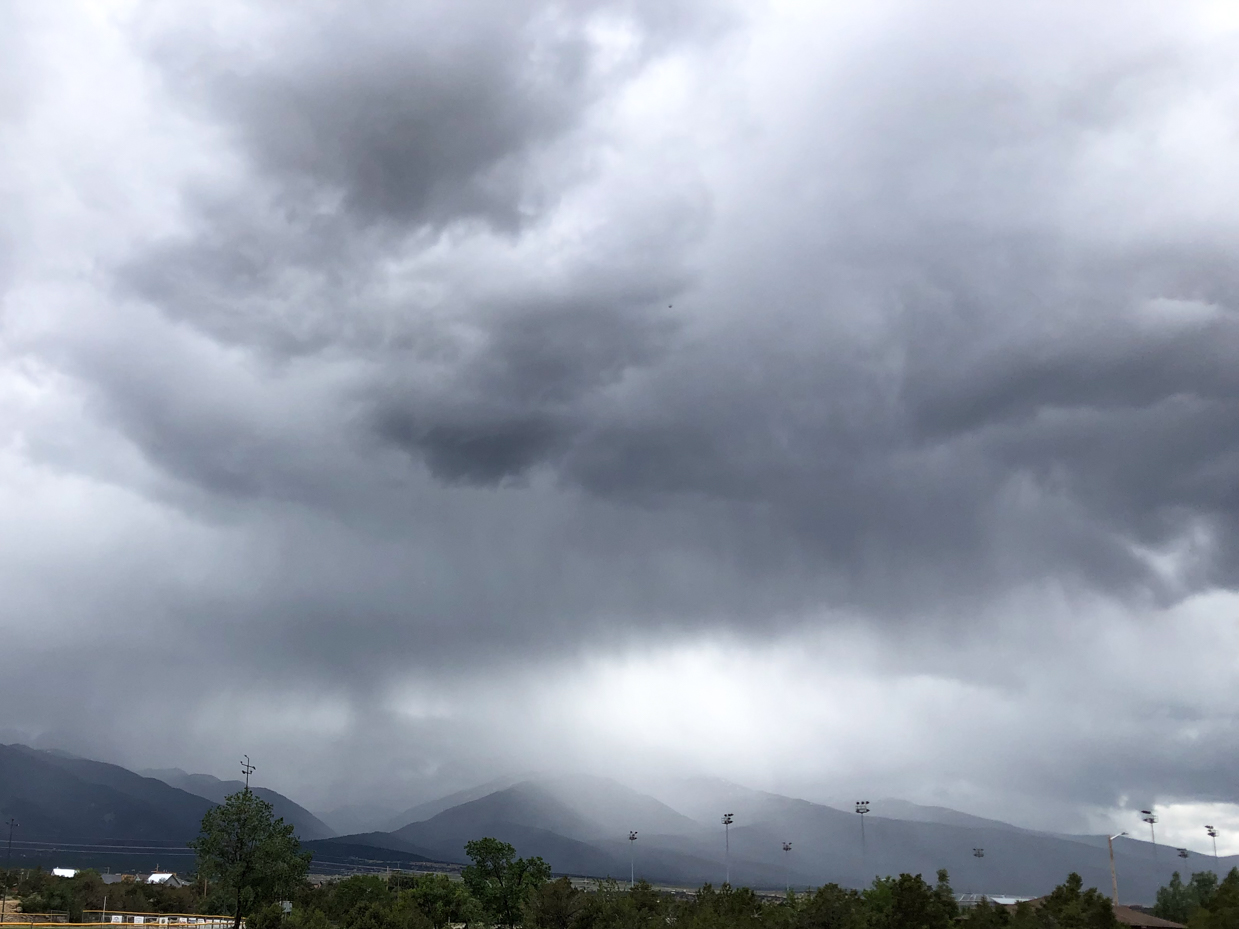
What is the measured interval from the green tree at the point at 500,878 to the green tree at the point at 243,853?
146 feet

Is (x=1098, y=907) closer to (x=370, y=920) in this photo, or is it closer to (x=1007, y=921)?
(x=1007, y=921)

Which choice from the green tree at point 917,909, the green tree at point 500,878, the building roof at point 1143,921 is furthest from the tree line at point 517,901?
the building roof at point 1143,921

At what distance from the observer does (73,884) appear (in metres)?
145

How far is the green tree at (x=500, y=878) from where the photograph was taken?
150 m

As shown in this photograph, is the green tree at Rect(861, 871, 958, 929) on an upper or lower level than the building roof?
upper

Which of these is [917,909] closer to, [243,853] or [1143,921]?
[1143,921]

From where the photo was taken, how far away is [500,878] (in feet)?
506

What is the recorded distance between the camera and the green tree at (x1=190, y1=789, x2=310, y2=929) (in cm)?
10631

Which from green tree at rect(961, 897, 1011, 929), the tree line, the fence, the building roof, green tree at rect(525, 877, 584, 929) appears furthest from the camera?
the fence

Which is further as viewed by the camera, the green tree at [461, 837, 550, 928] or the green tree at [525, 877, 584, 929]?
the green tree at [461, 837, 550, 928]

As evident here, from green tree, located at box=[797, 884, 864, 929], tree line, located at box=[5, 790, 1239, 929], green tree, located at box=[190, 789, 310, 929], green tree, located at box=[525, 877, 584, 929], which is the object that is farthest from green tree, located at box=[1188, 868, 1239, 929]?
green tree, located at box=[190, 789, 310, 929]

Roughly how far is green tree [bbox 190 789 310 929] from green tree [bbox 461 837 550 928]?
4460cm

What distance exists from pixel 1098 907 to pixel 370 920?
203 feet

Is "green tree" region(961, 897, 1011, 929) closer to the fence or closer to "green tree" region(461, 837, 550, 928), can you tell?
the fence
